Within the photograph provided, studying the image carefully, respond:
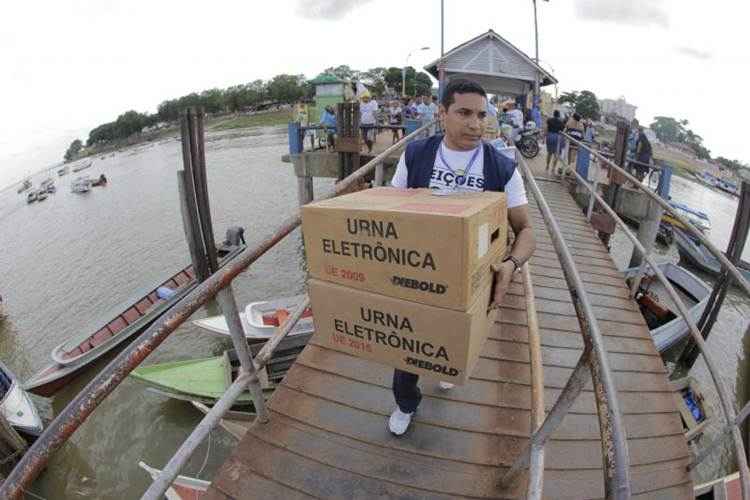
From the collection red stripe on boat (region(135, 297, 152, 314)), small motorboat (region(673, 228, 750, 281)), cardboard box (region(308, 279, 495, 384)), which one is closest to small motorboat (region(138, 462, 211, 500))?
cardboard box (region(308, 279, 495, 384))

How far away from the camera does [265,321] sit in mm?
8406

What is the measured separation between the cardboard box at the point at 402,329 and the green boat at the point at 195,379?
5.87 meters

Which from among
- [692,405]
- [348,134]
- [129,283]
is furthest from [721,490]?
[129,283]

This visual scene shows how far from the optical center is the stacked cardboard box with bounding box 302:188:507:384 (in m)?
1.42

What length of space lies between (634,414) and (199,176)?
34.5 ft

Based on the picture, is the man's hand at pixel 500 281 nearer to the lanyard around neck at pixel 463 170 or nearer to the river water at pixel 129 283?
the lanyard around neck at pixel 463 170

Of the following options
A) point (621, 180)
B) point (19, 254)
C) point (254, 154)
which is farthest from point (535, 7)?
point (19, 254)

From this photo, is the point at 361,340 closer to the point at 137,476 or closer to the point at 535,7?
the point at 137,476

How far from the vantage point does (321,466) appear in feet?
7.06

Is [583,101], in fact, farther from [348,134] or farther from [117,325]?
[117,325]

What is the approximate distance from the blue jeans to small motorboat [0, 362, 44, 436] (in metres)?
7.64

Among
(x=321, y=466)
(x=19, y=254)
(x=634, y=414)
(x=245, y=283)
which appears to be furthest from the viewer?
(x=19, y=254)

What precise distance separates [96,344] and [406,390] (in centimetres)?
937

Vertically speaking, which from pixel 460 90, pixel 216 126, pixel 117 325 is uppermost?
pixel 216 126
